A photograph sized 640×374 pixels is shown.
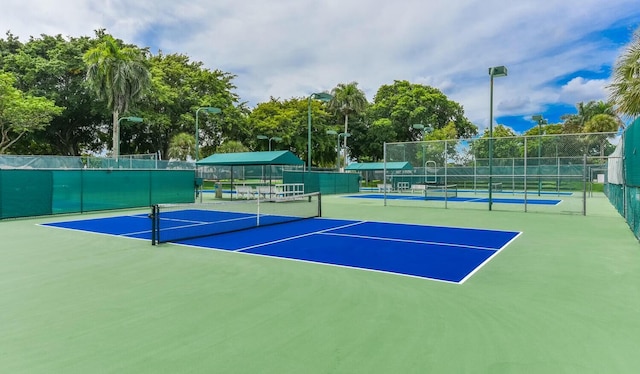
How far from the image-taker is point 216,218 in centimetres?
1498

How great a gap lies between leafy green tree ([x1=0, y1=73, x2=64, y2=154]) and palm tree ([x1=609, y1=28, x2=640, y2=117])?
3751 cm

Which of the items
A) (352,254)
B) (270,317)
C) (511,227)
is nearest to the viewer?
(270,317)

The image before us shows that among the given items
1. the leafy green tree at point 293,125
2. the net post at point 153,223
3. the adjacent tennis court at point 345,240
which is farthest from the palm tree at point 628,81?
the leafy green tree at point 293,125

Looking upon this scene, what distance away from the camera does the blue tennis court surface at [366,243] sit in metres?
7.23

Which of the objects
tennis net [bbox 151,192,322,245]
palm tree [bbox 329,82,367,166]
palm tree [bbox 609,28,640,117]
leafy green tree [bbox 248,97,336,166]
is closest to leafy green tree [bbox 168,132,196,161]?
leafy green tree [bbox 248,97,336,166]

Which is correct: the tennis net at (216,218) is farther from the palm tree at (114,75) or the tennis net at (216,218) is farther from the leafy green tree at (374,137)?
the leafy green tree at (374,137)

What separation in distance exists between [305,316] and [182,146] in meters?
40.9

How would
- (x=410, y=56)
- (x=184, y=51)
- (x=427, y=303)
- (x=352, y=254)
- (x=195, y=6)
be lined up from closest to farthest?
(x=427, y=303) → (x=352, y=254) → (x=195, y=6) → (x=410, y=56) → (x=184, y=51)

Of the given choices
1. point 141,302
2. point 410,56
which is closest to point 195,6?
point 141,302

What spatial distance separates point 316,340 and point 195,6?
17.6 m

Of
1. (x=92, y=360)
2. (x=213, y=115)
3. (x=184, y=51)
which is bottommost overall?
(x=92, y=360)

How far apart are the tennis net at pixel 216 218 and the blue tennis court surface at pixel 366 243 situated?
392 mm

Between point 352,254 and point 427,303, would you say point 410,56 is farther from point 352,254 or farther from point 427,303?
point 427,303

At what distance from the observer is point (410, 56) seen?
3234cm
